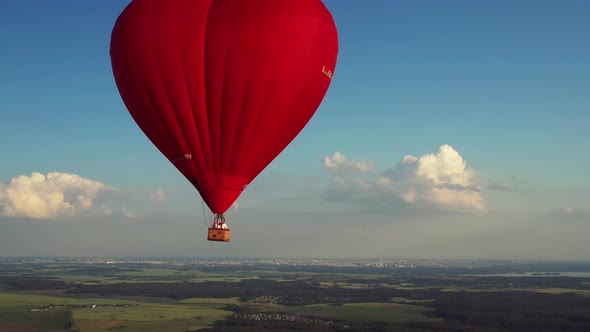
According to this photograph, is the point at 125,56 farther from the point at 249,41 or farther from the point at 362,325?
the point at 362,325

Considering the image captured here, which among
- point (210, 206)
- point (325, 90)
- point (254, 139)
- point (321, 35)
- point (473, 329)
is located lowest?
point (473, 329)

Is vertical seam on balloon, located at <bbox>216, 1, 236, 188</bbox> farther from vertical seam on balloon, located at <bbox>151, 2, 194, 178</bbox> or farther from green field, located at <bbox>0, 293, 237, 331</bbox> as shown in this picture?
green field, located at <bbox>0, 293, 237, 331</bbox>

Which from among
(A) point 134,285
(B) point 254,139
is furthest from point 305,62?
(A) point 134,285

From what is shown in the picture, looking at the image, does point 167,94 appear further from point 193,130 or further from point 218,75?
point 218,75

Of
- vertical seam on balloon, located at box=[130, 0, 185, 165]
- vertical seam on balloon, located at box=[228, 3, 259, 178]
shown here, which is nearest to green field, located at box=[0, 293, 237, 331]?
vertical seam on balloon, located at box=[130, 0, 185, 165]

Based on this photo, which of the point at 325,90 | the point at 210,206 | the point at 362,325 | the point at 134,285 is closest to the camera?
the point at 210,206

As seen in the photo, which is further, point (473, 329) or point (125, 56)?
point (473, 329)

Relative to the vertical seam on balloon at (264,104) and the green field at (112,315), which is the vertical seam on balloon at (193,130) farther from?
the green field at (112,315)

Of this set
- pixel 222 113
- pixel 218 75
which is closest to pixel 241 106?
pixel 222 113

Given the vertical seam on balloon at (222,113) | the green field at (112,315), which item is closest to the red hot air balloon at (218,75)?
the vertical seam on balloon at (222,113)
